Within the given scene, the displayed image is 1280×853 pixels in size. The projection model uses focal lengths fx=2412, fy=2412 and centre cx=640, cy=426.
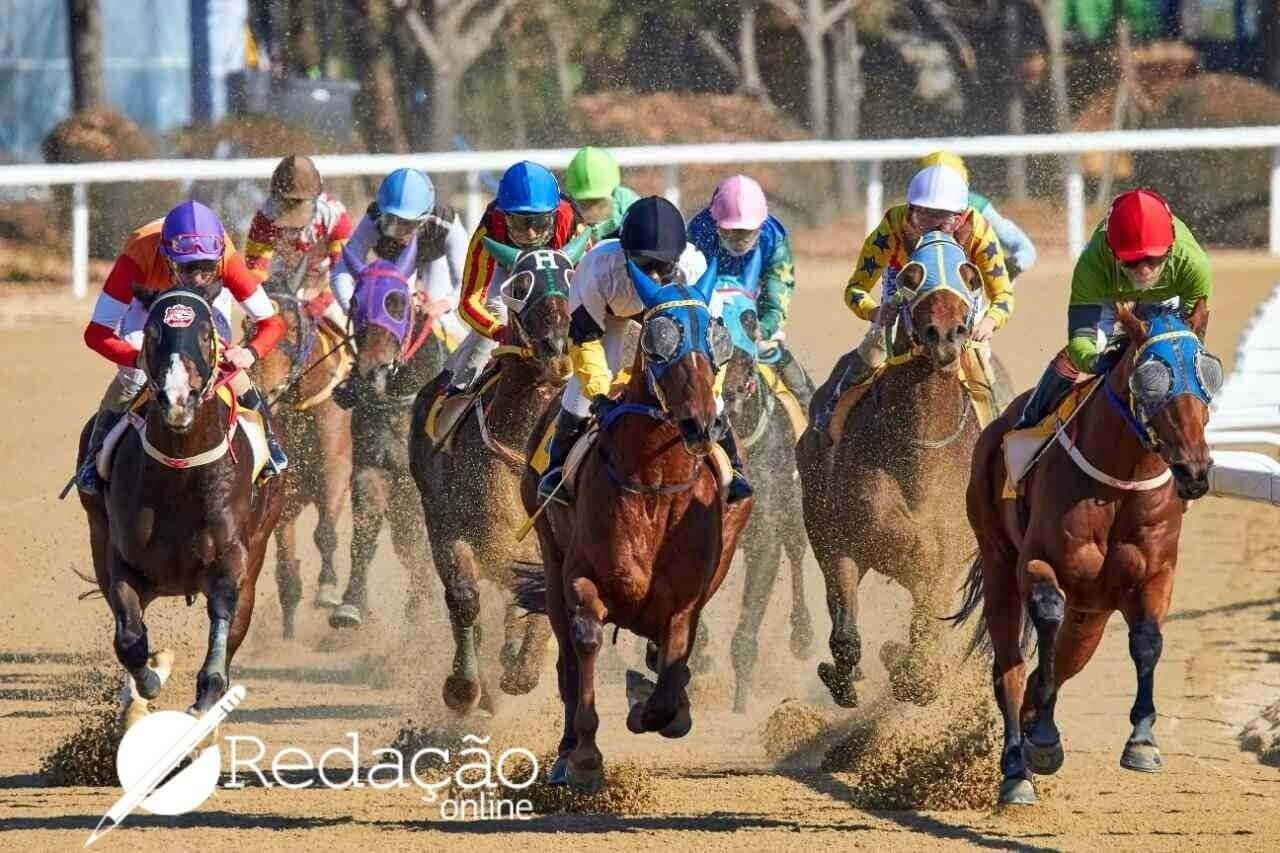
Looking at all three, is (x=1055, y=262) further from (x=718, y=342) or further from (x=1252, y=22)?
(x=718, y=342)

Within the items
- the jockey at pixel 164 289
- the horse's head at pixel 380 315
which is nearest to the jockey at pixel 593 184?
the horse's head at pixel 380 315

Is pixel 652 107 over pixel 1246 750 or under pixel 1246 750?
over

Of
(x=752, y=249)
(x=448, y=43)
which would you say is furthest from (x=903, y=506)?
(x=448, y=43)

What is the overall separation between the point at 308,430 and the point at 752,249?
2.55 m

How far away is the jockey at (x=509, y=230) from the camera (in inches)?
338

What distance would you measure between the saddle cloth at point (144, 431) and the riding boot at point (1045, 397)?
2.58m

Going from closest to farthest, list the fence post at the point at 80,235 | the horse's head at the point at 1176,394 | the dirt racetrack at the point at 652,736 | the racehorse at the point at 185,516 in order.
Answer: the horse's head at the point at 1176,394 < the dirt racetrack at the point at 652,736 < the racehorse at the point at 185,516 < the fence post at the point at 80,235

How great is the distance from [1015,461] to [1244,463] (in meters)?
1.98

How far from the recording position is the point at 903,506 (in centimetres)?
877

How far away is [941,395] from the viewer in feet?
28.2

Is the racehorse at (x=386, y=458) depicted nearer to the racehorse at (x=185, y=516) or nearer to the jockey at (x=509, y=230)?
the jockey at (x=509, y=230)

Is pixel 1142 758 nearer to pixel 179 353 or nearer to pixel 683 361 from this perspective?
pixel 683 361

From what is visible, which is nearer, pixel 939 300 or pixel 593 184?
pixel 939 300

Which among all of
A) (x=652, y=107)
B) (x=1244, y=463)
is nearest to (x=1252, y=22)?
(x=652, y=107)
